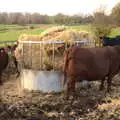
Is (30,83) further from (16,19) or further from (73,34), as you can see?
(16,19)

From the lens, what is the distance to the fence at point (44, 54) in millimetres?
9670

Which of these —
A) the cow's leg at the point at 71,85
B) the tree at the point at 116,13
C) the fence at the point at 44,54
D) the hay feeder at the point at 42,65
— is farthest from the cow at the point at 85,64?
the tree at the point at 116,13

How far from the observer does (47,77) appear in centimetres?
952

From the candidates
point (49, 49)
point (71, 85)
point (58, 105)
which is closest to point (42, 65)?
point (49, 49)

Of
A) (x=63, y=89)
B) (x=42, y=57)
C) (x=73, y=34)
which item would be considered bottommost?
(x=63, y=89)

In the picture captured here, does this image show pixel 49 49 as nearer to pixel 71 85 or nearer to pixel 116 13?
pixel 71 85

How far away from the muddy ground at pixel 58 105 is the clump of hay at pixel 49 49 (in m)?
0.90

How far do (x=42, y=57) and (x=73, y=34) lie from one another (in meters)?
1.23

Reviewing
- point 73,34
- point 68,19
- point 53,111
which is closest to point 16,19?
point 68,19

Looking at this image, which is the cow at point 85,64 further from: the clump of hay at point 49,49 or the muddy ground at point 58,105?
the clump of hay at point 49,49

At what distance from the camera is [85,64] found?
8.30 m

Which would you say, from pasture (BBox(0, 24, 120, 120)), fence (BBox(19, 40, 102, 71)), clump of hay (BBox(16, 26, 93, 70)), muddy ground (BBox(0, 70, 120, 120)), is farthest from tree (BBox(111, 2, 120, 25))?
muddy ground (BBox(0, 70, 120, 120))

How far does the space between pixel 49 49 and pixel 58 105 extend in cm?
267

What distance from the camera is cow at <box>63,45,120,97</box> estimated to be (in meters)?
8.20
